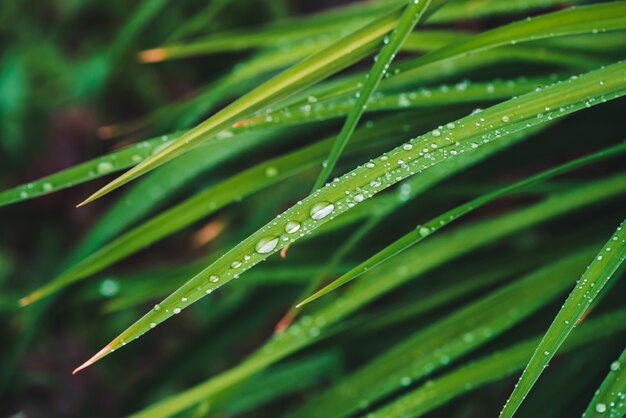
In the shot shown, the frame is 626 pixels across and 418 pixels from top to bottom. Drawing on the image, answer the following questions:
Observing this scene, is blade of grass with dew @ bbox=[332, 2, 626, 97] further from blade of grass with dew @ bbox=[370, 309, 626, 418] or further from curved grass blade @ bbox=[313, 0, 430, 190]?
blade of grass with dew @ bbox=[370, 309, 626, 418]

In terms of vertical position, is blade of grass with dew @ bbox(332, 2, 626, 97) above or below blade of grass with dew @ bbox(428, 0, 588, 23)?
below

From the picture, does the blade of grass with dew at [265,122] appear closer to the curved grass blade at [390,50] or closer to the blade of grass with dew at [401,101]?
the blade of grass with dew at [401,101]

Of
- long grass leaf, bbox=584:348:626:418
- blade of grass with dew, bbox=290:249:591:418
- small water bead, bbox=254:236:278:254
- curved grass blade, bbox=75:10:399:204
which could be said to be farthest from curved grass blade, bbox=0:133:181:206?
long grass leaf, bbox=584:348:626:418

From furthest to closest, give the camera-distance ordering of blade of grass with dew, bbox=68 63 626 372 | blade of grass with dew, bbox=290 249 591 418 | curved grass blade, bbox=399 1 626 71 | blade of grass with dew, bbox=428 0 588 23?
1. blade of grass with dew, bbox=428 0 588 23
2. blade of grass with dew, bbox=290 249 591 418
3. curved grass blade, bbox=399 1 626 71
4. blade of grass with dew, bbox=68 63 626 372

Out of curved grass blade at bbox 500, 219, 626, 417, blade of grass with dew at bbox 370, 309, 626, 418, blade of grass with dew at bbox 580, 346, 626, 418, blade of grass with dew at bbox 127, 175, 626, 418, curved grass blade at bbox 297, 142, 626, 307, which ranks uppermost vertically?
blade of grass with dew at bbox 127, 175, 626, 418

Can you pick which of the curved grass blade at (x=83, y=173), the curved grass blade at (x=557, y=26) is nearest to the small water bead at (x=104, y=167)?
the curved grass blade at (x=83, y=173)

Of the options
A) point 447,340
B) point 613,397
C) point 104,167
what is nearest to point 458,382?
point 447,340

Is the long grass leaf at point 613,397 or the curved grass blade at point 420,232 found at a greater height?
the curved grass blade at point 420,232
